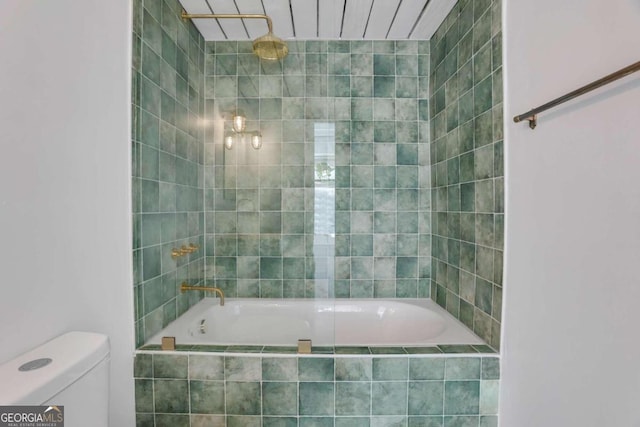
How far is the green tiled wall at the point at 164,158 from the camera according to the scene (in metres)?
1.48

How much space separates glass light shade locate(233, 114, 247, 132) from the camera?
1.99 metres

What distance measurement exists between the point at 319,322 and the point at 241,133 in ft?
4.32

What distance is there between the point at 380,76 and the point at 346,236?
1229mm

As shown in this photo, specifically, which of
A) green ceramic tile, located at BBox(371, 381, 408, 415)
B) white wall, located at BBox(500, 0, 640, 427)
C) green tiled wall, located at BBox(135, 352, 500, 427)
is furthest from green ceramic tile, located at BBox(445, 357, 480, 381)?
green ceramic tile, located at BBox(371, 381, 408, 415)

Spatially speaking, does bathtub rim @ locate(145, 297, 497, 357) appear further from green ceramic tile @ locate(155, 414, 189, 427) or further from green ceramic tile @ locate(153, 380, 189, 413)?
green ceramic tile @ locate(155, 414, 189, 427)

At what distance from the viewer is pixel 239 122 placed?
2.00 m

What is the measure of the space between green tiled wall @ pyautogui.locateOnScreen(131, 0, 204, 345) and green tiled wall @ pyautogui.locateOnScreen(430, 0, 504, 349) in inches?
66.5

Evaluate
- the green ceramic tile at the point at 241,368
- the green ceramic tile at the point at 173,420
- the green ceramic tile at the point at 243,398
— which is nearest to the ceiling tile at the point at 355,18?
the green ceramic tile at the point at 241,368

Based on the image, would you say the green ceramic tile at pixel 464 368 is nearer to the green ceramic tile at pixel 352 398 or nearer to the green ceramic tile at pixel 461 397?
the green ceramic tile at pixel 461 397

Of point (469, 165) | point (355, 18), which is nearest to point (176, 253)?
point (469, 165)

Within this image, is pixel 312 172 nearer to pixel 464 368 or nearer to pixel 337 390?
pixel 337 390

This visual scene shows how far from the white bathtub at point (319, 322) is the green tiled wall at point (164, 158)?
0.62 feet
